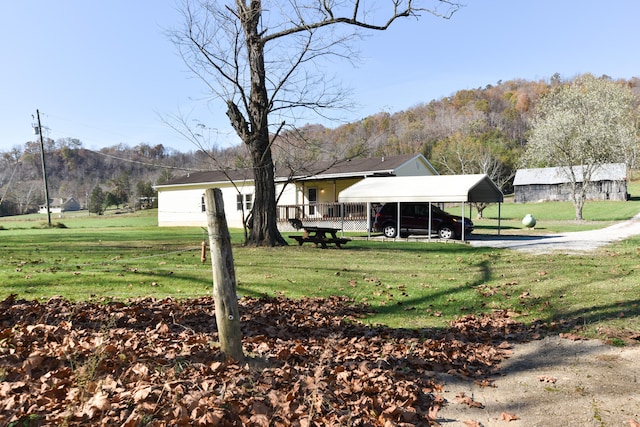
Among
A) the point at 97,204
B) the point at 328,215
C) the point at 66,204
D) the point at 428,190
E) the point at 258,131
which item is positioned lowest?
the point at 328,215

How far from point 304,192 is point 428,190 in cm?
1319

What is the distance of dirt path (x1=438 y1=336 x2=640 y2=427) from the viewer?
3357 millimetres

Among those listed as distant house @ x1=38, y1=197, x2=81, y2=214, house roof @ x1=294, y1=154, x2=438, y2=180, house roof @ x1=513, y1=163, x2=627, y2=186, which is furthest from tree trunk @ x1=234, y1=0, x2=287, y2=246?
distant house @ x1=38, y1=197, x2=81, y2=214

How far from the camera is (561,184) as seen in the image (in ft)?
178

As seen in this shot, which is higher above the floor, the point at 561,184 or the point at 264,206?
the point at 561,184

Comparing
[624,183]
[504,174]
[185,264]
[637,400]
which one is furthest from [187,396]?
[504,174]

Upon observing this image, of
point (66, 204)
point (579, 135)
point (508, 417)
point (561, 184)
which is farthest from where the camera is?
point (66, 204)

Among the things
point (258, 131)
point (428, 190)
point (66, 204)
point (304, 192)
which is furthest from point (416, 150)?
point (66, 204)

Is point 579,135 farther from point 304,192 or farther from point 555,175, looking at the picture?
point 555,175

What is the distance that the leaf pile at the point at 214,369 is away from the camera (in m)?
2.90

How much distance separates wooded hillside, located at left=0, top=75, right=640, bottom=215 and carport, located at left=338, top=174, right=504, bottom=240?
25714 millimetres

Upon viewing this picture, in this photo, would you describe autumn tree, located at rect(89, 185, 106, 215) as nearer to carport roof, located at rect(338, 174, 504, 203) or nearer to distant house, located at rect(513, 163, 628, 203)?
carport roof, located at rect(338, 174, 504, 203)

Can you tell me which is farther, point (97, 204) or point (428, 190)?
point (97, 204)

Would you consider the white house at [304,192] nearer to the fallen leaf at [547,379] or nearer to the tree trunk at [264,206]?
the tree trunk at [264,206]
